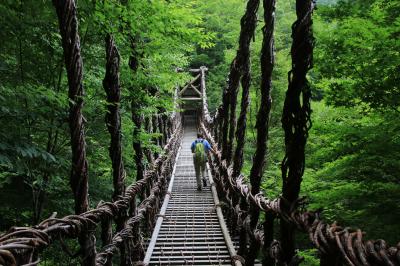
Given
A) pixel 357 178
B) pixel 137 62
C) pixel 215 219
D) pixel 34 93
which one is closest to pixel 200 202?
pixel 215 219

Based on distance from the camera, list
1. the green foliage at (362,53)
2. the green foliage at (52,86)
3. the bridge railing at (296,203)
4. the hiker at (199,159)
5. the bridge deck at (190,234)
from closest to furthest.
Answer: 1. the bridge railing at (296,203)
2. the green foliage at (52,86)
3. the green foliage at (362,53)
4. the bridge deck at (190,234)
5. the hiker at (199,159)

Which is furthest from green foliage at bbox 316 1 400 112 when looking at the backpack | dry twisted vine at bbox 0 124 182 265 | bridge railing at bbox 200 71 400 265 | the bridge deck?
the backpack

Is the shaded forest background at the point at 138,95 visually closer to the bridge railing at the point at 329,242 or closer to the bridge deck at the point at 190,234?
the bridge deck at the point at 190,234

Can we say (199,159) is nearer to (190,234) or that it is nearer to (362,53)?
(190,234)

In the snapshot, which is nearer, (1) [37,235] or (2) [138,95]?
(1) [37,235]

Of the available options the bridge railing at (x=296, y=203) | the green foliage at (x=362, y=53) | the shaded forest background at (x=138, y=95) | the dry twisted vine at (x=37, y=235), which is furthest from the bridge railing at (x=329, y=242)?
the green foliage at (x=362, y=53)

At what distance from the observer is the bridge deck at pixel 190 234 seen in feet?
14.8

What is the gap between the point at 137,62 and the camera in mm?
5199

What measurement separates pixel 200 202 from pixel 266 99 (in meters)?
4.59

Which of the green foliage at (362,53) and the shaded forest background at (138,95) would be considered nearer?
the shaded forest background at (138,95)

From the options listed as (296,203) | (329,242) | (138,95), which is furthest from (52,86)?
(329,242)

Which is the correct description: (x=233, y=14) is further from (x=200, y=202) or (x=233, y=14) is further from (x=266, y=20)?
(x=266, y=20)

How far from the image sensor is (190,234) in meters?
5.52

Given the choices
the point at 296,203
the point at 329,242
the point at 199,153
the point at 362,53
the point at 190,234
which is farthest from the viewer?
the point at 199,153
